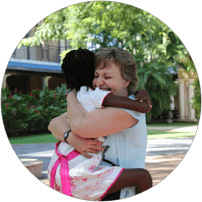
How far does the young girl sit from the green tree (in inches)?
20.4

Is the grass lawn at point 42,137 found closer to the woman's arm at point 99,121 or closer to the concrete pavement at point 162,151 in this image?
the concrete pavement at point 162,151

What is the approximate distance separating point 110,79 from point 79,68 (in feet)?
0.55

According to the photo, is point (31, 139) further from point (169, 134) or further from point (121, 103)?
point (121, 103)

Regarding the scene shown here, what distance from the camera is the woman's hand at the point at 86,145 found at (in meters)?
1.33

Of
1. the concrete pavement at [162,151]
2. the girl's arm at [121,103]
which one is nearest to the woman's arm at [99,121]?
the girl's arm at [121,103]

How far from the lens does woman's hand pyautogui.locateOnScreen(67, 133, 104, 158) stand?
1.33 metres

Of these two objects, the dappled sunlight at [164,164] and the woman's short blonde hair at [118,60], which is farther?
the dappled sunlight at [164,164]

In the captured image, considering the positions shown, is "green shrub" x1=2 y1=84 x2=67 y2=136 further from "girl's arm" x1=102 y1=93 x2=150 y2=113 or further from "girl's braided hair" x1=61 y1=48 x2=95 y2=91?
"girl's arm" x1=102 y1=93 x2=150 y2=113

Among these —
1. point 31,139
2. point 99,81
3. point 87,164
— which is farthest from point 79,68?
point 31,139

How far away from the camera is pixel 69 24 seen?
6.84 feet

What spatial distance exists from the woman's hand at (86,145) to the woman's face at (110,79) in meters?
0.27

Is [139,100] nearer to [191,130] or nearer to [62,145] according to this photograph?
[62,145]

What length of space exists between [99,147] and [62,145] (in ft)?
0.68

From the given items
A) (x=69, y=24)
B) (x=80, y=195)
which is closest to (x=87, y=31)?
(x=69, y=24)
